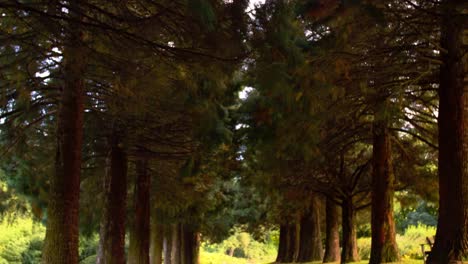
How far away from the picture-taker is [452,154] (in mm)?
9570

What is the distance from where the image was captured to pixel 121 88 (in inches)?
376

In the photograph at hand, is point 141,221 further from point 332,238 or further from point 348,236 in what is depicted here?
point 332,238

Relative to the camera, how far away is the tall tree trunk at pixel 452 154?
9.17 meters

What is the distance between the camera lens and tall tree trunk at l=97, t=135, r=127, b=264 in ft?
45.1

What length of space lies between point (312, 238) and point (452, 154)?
16219 mm

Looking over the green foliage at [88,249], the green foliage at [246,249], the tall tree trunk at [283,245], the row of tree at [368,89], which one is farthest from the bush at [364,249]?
the green foliage at [246,249]

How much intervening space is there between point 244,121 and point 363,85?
15.1 feet

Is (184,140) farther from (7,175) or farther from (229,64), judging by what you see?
(229,64)

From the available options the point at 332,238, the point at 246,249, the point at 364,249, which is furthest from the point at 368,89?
the point at 246,249

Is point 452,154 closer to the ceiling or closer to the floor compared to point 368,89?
closer to the floor

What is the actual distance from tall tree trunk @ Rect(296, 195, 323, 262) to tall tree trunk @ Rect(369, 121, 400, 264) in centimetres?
990

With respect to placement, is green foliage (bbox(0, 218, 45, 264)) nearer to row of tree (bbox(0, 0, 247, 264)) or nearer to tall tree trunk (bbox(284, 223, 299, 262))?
tall tree trunk (bbox(284, 223, 299, 262))

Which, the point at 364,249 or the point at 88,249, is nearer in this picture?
the point at 364,249

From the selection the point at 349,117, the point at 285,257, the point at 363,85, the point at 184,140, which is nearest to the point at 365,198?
the point at 285,257
